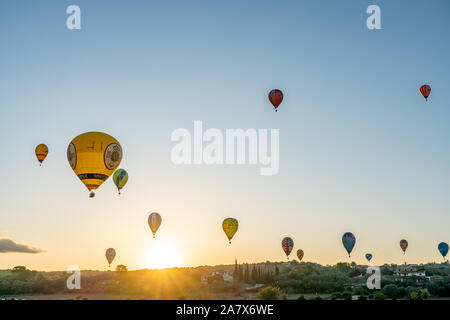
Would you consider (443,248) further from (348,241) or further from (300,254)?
(300,254)

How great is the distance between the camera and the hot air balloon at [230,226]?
2692 inches

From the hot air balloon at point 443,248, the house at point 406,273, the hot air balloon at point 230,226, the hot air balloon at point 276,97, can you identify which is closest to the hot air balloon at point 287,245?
the house at point 406,273

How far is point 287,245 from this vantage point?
279 feet

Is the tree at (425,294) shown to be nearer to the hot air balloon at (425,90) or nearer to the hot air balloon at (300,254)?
the hot air balloon at (425,90)

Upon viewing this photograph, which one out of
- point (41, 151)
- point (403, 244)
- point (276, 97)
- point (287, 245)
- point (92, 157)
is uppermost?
point (276, 97)

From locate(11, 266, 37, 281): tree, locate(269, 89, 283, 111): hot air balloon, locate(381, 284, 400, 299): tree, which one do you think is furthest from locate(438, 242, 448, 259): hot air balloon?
locate(11, 266, 37, 281): tree

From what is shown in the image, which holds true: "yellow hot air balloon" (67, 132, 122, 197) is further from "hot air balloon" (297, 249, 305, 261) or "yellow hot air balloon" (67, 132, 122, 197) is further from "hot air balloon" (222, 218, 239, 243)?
"hot air balloon" (297, 249, 305, 261)

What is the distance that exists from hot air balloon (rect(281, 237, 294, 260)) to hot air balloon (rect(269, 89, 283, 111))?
36462 millimetres

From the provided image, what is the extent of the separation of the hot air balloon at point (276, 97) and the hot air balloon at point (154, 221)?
21822 millimetres

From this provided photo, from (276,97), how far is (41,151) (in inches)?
1173

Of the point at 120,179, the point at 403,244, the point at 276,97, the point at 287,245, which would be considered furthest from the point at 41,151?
the point at 403,244
